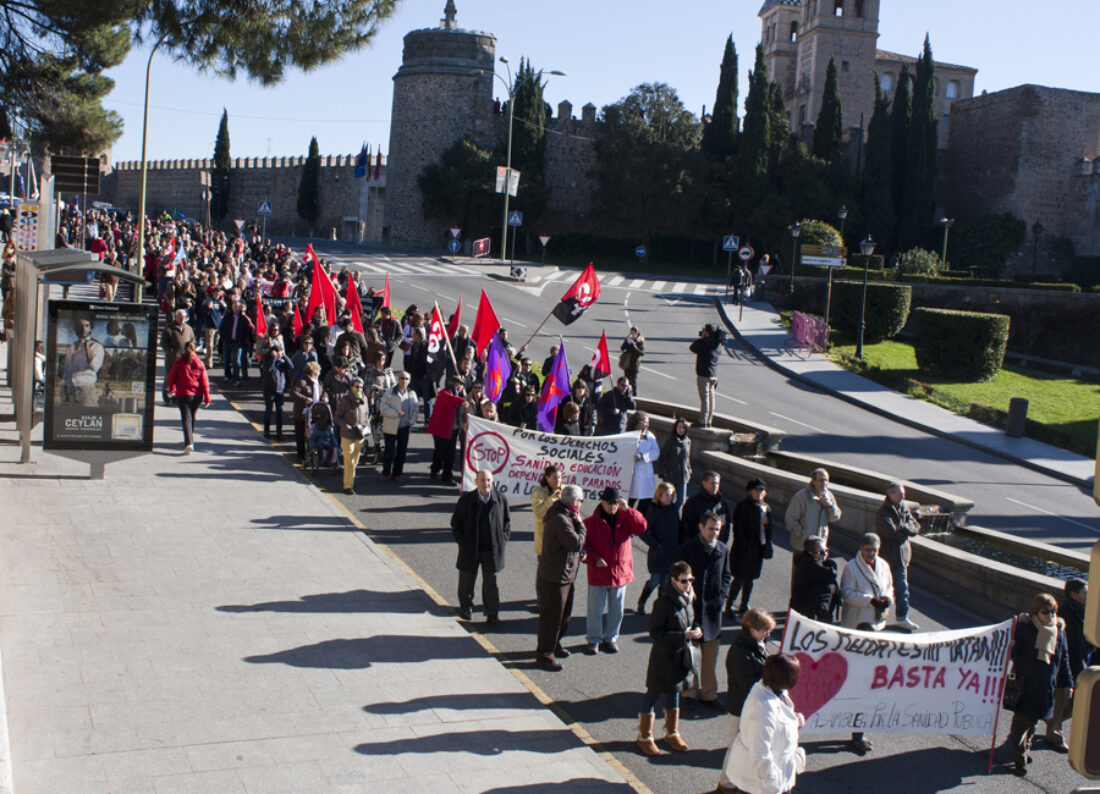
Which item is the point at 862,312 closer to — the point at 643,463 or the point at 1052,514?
the point at 1052,514

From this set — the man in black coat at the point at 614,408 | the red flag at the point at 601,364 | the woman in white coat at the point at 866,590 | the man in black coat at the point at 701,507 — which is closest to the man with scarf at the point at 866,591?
the woman in white coat at the point at 866,590

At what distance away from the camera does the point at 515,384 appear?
1617cm

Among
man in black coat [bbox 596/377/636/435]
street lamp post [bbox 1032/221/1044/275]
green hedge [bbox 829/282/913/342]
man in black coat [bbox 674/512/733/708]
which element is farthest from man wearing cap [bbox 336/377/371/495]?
street lamp post [bbox 1032/221/1044/275]

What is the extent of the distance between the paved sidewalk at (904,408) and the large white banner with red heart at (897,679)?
→ 12488mm

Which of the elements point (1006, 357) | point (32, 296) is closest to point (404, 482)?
point (32, 296)

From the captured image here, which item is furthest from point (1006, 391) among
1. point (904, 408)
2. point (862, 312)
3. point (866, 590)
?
point (866, 590)

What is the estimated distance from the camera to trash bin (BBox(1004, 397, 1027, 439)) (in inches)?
962

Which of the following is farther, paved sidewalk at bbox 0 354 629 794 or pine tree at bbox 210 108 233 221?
pine tree at bbox 210 108 233 221

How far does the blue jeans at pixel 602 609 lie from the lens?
9.10m

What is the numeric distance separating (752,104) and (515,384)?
47.3 m

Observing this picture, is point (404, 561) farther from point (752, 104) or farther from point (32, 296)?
point (752, 104)

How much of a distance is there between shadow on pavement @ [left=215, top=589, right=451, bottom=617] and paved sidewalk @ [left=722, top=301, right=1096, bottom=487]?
544 inches

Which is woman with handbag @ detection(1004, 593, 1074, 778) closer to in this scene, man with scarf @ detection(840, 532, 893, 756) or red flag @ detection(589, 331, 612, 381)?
man with scarf @ detection(840, 532, 893, 756)

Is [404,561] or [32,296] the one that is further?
[32,296]
